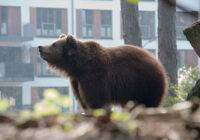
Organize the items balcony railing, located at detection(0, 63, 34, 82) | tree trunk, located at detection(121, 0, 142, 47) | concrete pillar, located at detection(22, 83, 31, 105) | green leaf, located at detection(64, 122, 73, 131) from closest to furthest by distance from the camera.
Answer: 1. green leaf, located at detection(64, 122, 73, 131)
2. tree trunk, located at detection(121, 0, 142, 47)
3. balcony railing, located at detection(0, 63, 34, 82)
4. concrete pillar, located at detection(22, 83, 31, 105)

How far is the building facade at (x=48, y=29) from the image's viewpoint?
33875 millimetres

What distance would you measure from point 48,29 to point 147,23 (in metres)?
6.96

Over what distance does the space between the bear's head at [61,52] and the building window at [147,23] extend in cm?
3030

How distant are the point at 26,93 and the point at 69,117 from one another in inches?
1337

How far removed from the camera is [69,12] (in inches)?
1390

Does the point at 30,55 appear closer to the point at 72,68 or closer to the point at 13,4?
the point at 13,4

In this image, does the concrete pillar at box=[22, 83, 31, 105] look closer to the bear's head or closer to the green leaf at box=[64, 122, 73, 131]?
the bear's head

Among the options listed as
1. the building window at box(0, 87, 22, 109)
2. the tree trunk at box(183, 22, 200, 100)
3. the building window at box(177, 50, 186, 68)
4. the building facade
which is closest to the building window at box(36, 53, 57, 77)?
the building facade

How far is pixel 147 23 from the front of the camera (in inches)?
1411

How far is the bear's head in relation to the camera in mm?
5199

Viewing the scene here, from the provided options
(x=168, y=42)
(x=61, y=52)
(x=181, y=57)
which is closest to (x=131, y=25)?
(x=168, y=42)

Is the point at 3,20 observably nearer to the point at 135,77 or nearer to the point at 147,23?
the point at 147,23

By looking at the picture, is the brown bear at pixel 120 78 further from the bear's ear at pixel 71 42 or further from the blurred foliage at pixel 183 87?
the blurred foliage at pixel 183 87

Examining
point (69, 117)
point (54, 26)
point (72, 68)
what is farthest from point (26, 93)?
point (69, 117)
